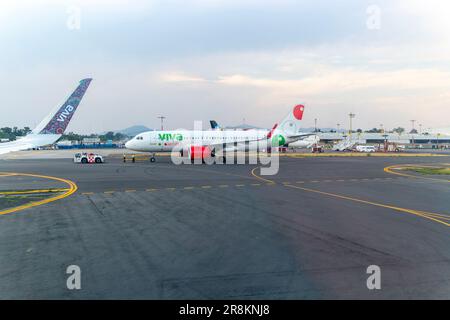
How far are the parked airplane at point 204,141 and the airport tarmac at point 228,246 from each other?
1202 inches

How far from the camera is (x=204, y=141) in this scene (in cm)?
5594

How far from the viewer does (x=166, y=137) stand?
53844mm


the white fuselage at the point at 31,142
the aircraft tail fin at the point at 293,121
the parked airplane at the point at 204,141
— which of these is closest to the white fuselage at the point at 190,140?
the parked airplane at the point at 204,141

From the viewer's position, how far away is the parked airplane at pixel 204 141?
53750 mm

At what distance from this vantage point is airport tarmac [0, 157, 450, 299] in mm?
9008

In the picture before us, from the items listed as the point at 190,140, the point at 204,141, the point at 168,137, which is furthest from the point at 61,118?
the point at 204,141

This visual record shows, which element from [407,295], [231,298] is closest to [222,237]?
[231,298]

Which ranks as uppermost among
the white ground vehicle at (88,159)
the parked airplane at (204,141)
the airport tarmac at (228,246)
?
the parked airplane at (204,141)

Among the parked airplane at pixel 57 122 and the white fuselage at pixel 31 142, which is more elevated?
the parked airplane at pixel 57 122

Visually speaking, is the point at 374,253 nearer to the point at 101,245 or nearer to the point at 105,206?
the point at 101,245

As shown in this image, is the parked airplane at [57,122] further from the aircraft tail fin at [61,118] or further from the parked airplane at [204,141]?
the parked airplane at [204,141]

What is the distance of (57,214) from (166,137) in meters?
36.8

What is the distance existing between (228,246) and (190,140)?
1701 inches
